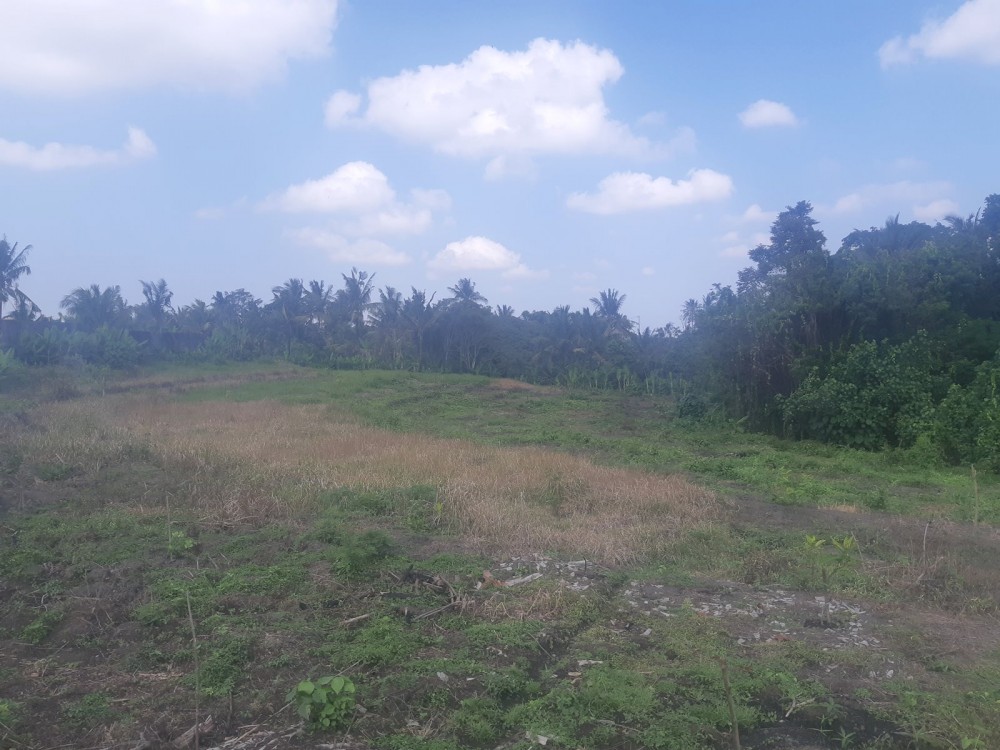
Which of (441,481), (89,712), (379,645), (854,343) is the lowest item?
(89,712)

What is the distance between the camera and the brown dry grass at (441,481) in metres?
7.71

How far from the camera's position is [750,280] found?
21.8 metres

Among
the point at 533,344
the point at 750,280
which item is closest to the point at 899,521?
the point at 750,280

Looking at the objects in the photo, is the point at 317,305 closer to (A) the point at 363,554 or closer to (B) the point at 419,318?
(B) the point at 419,318

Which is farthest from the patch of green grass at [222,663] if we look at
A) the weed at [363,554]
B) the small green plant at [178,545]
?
the small green plant at [178,545]

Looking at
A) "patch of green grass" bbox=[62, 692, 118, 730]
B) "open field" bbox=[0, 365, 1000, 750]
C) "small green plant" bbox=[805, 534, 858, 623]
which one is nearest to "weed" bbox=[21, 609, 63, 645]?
"open field" bbox=[0, 365, 1000, 750]

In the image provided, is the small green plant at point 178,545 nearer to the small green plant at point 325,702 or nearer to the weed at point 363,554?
the weed at point 363,554

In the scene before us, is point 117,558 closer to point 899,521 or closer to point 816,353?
point 899,521

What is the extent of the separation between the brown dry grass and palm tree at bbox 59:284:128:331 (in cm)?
2635

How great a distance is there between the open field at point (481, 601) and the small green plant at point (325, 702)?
3 centimetres

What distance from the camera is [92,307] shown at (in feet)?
127

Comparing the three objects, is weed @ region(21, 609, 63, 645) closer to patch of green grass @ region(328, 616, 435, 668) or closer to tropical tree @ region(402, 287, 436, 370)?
patch of green grass @ region(328, 616, 435, 668)

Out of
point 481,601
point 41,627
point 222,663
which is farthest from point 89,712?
point 481,601

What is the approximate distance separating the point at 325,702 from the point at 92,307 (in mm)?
40427
